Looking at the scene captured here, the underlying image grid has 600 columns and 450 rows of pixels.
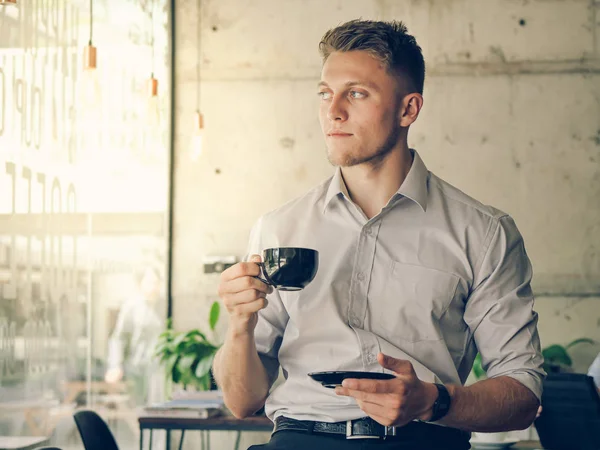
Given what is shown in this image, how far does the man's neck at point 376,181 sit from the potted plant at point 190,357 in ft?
7.98

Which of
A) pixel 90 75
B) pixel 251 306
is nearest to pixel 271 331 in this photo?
pixel 251 306

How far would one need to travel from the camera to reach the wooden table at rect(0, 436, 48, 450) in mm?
3375

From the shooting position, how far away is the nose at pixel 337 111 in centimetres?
185

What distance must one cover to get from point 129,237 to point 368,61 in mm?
3164

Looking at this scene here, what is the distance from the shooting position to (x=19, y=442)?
3.45 metres

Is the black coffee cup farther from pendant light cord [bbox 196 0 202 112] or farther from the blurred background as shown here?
pendant light cord [bbox 196 0 202 112]

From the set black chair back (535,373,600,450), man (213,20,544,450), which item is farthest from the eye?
black chair back (535,373,600,450)

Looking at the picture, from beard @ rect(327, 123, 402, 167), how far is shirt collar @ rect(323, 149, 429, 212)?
0.06 m

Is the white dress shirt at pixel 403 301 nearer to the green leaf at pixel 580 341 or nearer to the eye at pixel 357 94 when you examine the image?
the eye at pixel 357 94

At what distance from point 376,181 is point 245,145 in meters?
2.97

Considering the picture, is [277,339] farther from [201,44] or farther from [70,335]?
[201,44]

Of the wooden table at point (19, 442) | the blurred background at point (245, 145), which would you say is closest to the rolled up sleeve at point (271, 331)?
the wooden table at point (19, 442)

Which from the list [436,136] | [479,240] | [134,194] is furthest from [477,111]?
[479,240]

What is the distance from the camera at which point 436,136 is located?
4.69 m
